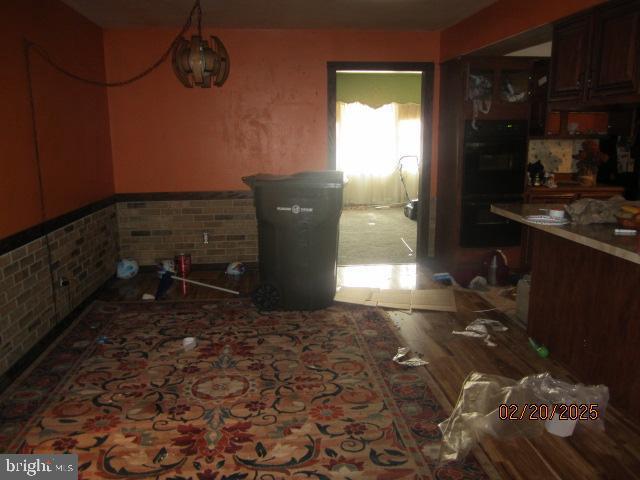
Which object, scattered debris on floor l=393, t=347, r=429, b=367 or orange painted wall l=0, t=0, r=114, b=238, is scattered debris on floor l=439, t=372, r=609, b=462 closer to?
scattered debris on floor l=393, t=347, r=429, b=367

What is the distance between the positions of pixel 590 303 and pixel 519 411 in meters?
0.78

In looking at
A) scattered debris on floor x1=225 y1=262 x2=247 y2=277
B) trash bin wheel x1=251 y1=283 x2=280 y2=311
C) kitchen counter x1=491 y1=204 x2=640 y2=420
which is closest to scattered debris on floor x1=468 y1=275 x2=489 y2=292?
kitchen counter x1=491 y1=204 x2=640 y2=420

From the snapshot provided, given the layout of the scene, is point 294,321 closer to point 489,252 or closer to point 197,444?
point 197,444

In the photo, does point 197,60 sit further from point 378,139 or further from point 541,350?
point 378,139

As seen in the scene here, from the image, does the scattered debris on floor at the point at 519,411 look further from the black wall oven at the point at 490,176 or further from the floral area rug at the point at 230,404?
the black wall oven at the point at 490,176

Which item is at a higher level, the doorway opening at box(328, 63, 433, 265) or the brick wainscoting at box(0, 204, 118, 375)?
the doorway opening at box(328, 63, 433, 265)

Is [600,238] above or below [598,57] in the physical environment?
below

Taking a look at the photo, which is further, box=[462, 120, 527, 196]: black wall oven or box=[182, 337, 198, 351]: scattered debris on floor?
box=[462, 120, 527, 196]: black wall oven

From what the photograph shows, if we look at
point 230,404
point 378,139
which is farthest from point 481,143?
point 378,139

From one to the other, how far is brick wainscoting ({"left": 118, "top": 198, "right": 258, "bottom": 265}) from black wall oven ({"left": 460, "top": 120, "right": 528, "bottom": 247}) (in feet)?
7.22

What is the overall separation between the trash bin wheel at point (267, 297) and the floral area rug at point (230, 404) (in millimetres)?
182

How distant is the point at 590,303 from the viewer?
2736 millimetres
